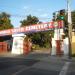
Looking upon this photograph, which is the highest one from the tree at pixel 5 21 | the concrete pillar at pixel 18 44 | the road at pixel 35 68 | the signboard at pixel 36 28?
the tree at pixel 5 21

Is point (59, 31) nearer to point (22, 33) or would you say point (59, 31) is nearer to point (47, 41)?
point (22, 33)

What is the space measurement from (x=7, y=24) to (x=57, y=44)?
4073 centimetres

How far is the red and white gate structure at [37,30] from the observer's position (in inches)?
1721

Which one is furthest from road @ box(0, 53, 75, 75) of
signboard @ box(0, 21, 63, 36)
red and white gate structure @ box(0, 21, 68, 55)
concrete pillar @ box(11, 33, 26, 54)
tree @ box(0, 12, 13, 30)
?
tree @ box(0, 12, 13, 30)

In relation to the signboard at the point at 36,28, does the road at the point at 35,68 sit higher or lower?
lower

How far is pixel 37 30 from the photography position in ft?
159

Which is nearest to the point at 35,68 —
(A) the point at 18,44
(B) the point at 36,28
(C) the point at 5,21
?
(B) the point at 36,28

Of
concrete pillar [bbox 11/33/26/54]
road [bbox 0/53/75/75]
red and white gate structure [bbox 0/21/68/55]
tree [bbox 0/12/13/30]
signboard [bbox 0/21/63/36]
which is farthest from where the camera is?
tree [bbox 0/12/13/30]

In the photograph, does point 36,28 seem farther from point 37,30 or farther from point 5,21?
point 5,21

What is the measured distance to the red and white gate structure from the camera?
43.7m

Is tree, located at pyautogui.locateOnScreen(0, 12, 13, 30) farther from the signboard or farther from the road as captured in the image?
the road

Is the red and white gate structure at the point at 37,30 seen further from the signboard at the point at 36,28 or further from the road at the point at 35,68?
the road at the point at 35,68

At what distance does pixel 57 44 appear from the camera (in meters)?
43.6

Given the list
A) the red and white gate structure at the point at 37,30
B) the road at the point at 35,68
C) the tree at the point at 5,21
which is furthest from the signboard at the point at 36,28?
the tree at the point at 5,21
